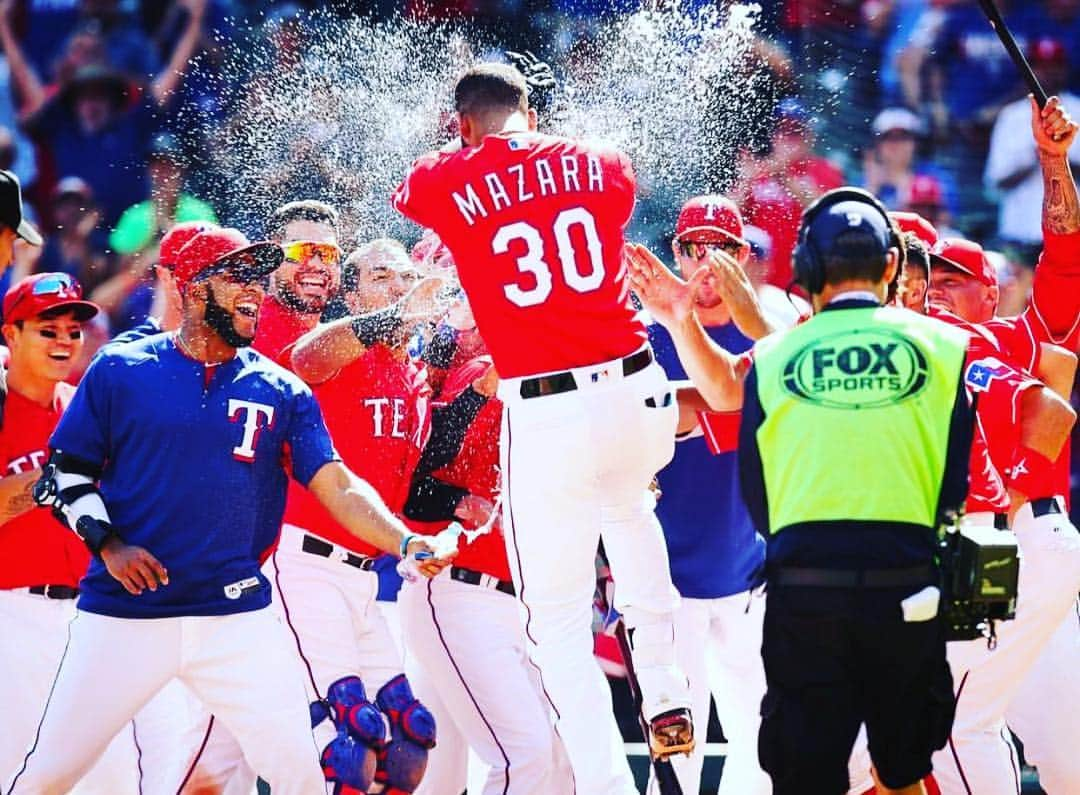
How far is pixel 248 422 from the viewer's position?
5.64m

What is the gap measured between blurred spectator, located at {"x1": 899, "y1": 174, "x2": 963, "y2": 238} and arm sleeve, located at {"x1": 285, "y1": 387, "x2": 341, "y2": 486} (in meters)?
5.01

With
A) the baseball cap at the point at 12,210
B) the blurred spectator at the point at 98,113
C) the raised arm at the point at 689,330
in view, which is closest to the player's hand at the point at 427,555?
the raised arm at the point at 689,330

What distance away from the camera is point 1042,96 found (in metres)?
6.22

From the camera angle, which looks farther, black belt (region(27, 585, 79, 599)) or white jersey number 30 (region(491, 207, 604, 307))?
black belt (region(27, 585, 79, 599))

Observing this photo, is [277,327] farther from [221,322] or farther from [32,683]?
[32,683]

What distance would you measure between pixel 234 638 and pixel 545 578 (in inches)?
39.2

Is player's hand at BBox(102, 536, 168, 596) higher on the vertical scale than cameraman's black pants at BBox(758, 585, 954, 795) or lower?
higher

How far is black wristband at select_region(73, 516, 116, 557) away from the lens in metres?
5.39

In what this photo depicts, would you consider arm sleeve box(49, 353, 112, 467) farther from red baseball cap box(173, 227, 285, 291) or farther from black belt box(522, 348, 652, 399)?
black belt box(522, 348, 652, 399)

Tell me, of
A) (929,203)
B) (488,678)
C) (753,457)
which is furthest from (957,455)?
(929,203)

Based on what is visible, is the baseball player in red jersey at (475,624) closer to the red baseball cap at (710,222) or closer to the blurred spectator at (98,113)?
the red baseball cap at (710,222)

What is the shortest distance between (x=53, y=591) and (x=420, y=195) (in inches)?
91.1

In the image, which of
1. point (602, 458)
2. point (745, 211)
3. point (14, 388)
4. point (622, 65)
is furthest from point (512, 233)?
point (745, 211)

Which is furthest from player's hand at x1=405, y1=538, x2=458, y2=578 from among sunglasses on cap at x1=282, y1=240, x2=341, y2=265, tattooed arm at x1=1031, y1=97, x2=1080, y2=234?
tattooed arm at x1=1031, y1=97, x2=1080, y2=234
